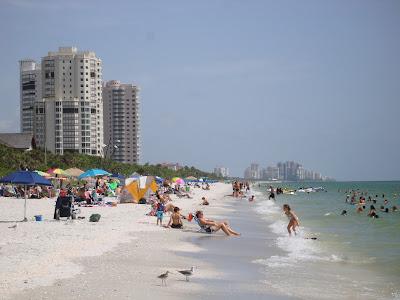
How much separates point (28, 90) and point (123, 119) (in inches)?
1061

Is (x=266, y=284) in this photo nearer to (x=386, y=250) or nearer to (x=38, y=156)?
(x=386, y=250)

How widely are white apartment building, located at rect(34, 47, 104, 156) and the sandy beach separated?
10778 cm

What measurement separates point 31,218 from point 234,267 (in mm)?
10996

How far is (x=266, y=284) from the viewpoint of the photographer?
394 inches

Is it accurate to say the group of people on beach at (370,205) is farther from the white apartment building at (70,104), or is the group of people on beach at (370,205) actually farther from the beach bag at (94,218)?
the white apartment building at (70,104)

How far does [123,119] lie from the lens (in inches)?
6265

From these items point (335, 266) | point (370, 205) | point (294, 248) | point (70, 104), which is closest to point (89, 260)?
point (335, 266)

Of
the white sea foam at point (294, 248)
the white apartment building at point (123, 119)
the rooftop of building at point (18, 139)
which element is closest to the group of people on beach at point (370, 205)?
the white sea foam at point (294, 248)

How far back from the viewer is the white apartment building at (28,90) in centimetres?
13850

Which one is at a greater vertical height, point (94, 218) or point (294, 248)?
point (94, 218)

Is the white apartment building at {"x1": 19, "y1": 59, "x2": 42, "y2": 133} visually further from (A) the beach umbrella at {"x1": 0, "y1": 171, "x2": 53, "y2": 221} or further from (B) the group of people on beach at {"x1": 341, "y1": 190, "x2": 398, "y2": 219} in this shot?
(A) the beach umbrella at {"x1": 0, "y1": 171, "x2": 53, "y2": 221}

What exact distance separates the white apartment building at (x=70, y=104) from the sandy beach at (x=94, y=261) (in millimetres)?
107784

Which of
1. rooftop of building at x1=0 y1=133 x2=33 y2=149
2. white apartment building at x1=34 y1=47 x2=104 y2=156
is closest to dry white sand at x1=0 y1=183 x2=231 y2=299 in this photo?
rooftop of building at x1=0 y1=133 x2=33 y2=149

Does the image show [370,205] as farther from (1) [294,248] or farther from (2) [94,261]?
(2) [94,261]
